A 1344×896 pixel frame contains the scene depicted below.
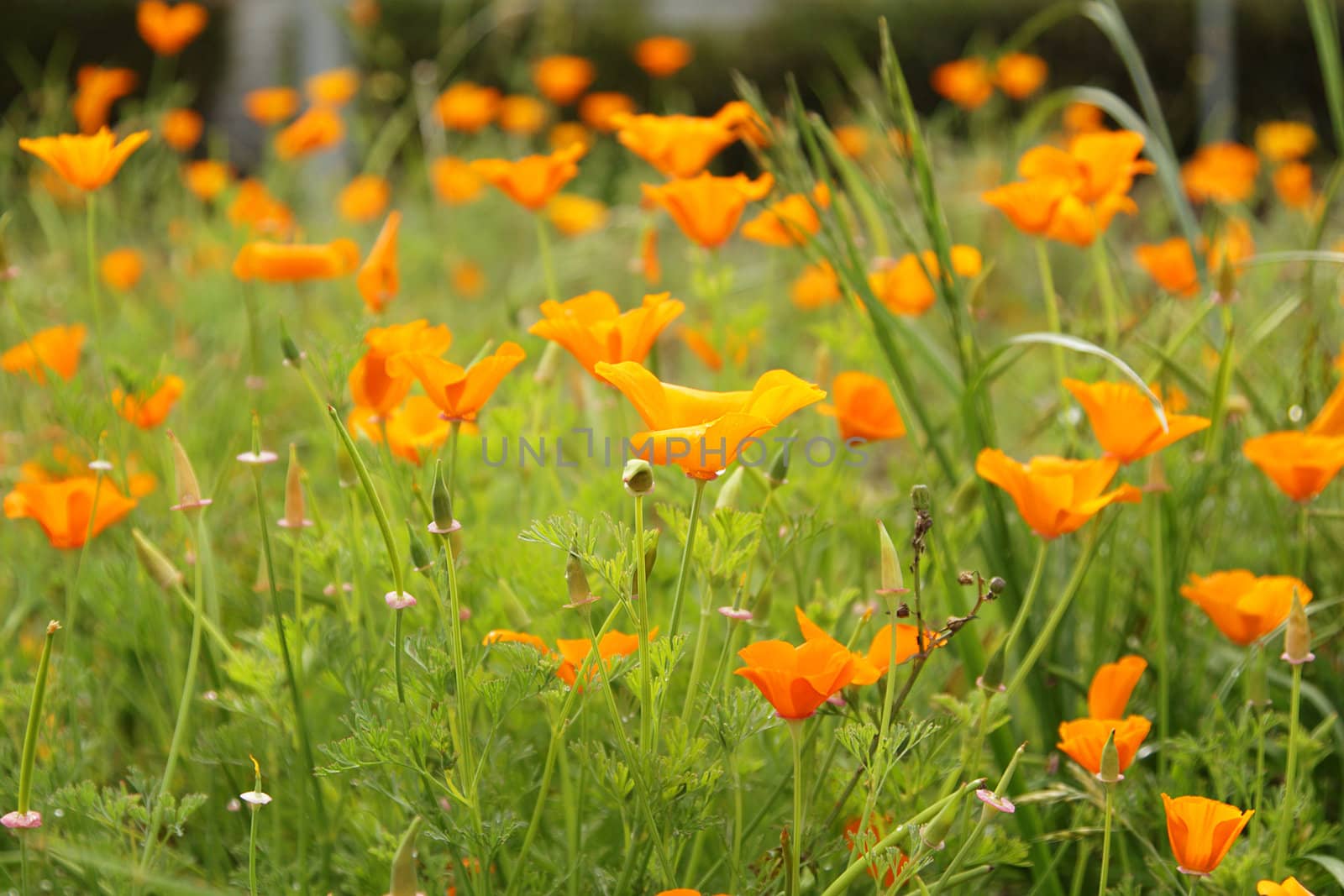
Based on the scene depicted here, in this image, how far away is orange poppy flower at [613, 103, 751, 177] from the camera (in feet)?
4.14

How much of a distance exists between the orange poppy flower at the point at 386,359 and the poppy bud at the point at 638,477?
0.27 metres

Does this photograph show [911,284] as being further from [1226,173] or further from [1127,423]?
[1226,173]

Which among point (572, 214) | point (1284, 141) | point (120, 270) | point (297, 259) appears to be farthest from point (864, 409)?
point (1284, 141)

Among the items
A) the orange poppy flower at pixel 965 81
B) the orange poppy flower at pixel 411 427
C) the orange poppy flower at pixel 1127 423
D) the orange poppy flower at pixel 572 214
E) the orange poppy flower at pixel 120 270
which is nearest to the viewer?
the orange poppy flower at pixel 1127 423

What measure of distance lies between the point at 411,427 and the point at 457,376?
0.30 meters

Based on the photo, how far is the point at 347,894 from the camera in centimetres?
Answer: 113

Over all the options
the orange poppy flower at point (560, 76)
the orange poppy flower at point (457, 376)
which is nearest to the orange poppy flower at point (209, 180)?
the orange poppy flower at point (560, 76)

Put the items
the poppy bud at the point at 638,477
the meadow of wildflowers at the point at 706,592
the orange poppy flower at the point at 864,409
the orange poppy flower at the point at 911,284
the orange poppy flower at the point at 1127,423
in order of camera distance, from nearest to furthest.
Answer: the poppy bud at the point at 638,477
the meadow of wildflowers at the point at 706,592
the orange poppy flower at the point at 1127,423
the orange poppy flower at the point at 864,409
the orange poppy flower at the point at 911,284

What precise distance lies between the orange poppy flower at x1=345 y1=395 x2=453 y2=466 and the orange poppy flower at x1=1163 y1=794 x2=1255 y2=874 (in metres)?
0.64

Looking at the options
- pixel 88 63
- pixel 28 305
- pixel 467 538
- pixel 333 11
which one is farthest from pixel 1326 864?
pixel 88 63

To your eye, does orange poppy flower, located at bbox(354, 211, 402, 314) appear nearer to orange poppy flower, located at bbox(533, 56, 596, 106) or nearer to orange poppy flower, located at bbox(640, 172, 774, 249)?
orange poppy flower, located at bbox(640, 172, 774, 249)

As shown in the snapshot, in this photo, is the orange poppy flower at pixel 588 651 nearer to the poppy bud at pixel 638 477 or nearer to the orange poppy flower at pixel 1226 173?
the poppy bud at pixel 638 477

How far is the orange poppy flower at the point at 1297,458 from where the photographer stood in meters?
1.02

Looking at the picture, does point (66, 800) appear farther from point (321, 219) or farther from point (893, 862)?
point (321, 219)
